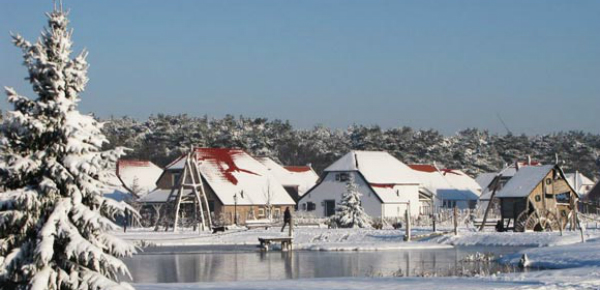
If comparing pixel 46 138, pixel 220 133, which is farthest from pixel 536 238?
pixel 220 133

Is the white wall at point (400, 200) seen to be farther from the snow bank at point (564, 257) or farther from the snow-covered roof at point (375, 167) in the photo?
the snow bank at point (564, 257)

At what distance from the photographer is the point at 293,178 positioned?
294 feet

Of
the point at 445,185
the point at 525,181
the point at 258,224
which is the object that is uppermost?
the point at 445,185

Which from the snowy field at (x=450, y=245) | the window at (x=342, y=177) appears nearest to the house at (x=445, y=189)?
the window at (x=342, y=177)

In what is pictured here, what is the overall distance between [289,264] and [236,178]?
1484 inches

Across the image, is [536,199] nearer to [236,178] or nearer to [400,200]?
[400,200]

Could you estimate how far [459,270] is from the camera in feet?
97.7

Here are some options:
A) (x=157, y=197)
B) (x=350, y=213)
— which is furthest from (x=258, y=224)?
(x=157, y=197)

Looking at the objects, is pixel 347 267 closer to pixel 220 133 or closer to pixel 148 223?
pixel 148 223

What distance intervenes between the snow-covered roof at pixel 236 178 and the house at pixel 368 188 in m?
3.06

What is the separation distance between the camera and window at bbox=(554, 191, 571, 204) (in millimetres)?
57506

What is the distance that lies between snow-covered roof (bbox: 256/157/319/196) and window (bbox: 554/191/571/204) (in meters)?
33.2

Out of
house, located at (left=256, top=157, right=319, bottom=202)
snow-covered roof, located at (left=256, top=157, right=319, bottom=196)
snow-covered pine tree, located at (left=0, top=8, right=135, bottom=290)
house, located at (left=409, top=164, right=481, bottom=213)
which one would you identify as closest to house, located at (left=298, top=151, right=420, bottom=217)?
house, located at (left=409, top=164, right=481, bottom=213)

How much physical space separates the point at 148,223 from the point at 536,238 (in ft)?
106
